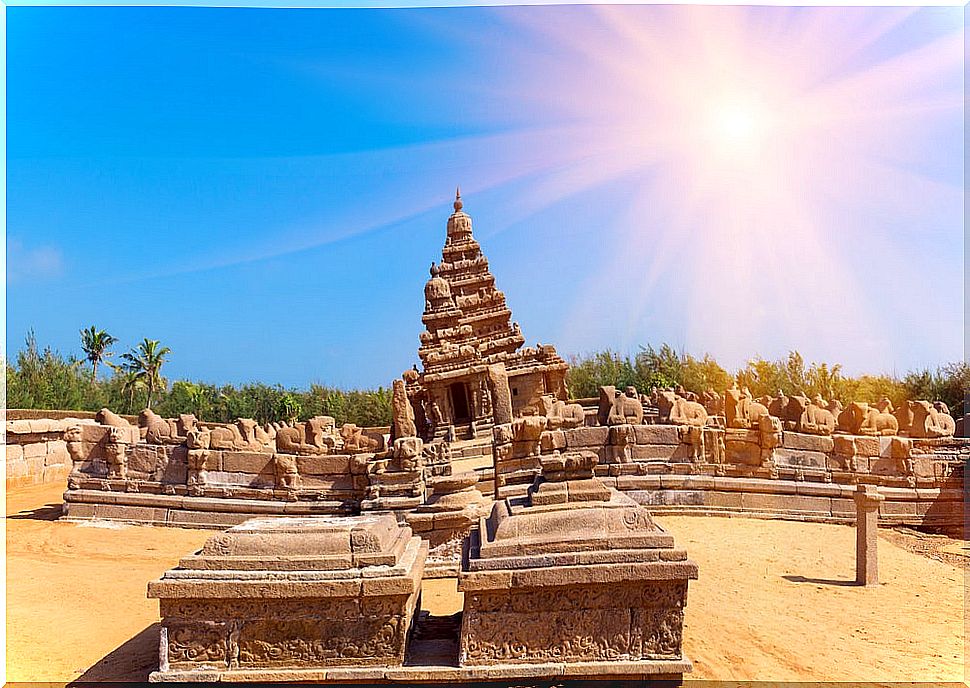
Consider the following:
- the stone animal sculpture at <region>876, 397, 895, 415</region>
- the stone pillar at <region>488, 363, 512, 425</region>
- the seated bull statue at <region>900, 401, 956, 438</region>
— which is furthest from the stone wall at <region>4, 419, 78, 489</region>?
the seated bull statue at <region>900, 401, 956, 438</region>

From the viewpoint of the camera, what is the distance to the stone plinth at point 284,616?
3.78 metres

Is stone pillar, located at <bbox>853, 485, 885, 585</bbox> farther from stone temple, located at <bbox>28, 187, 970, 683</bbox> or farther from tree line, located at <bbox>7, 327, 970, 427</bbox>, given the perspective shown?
tree line, located at <bbox>7, 327, 970, 427</bbox>

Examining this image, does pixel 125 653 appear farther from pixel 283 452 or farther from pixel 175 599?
pixel 283 452

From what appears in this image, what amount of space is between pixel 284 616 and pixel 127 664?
5.23ft

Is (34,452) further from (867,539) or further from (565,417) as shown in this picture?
(867,539)

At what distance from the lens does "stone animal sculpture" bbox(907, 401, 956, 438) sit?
1145 centimetres

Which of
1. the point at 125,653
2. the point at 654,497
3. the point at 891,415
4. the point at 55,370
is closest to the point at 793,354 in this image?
the point at 891,415

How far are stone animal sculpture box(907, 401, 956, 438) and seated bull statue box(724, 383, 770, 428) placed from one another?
2.58 meters

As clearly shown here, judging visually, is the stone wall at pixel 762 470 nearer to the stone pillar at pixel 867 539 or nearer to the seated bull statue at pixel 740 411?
the seated bull statue at pixel 740 411

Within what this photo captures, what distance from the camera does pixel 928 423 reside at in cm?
1150

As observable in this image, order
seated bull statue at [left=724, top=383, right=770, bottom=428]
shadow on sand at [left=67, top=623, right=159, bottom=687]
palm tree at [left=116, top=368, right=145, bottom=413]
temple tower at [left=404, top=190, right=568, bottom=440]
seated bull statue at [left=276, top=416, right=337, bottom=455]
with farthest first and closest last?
palm tree at [left=116, top=368, right=145, bottom=413] → temple tower at [left=404, top=190, right=568, bottom=440] → seated bull statue at [left=276, top=416, right=337, bottom=455] → seated bull statue at [left=724, top=383, right=770, bottom=428] → shadow on sand at [left=67, top=623, right=159, bottom=687]

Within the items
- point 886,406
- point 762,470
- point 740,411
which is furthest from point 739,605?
point 886,406

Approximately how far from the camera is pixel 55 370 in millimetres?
28734

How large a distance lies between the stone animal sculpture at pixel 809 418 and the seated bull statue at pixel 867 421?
0.30m
